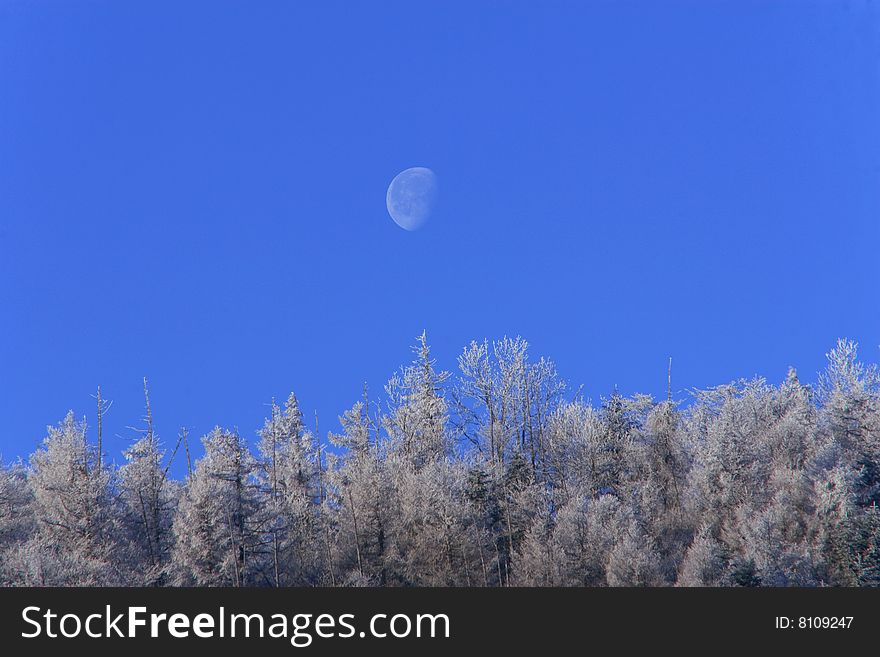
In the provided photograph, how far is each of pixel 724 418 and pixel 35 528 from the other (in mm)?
41850

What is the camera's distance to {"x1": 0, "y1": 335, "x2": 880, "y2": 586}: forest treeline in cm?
4441

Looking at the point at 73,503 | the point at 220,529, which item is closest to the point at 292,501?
the point at 220,529

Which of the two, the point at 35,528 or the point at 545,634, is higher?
the point at 35,528

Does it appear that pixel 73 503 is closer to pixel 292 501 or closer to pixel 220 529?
pixel 220 529

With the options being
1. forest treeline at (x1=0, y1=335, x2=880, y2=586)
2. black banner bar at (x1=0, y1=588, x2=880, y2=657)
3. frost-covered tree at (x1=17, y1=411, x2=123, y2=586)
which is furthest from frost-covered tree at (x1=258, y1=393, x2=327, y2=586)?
black banner bar at (x1=0, y1=588, x2=880, y2=657)

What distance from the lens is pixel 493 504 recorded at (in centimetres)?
5434

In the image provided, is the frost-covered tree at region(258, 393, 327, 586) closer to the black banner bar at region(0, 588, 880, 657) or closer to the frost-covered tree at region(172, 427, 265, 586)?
the frost-covered tree at region(172, 427, 265, 586)

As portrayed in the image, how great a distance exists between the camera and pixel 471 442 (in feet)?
216

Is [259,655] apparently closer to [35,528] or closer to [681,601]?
[681,601]

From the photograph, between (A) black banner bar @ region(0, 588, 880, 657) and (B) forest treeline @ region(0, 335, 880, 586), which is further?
(B) forest treeline @ region(0, 335, 880, 586)

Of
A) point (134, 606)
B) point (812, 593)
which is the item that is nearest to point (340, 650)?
point (134, 606)

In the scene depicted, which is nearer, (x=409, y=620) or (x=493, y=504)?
(x=409, y=620)

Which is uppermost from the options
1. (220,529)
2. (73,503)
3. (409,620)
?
(73,503)

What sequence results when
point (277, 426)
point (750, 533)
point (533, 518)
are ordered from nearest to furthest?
point (750, 533), point (533, 518), point (277, 426)
